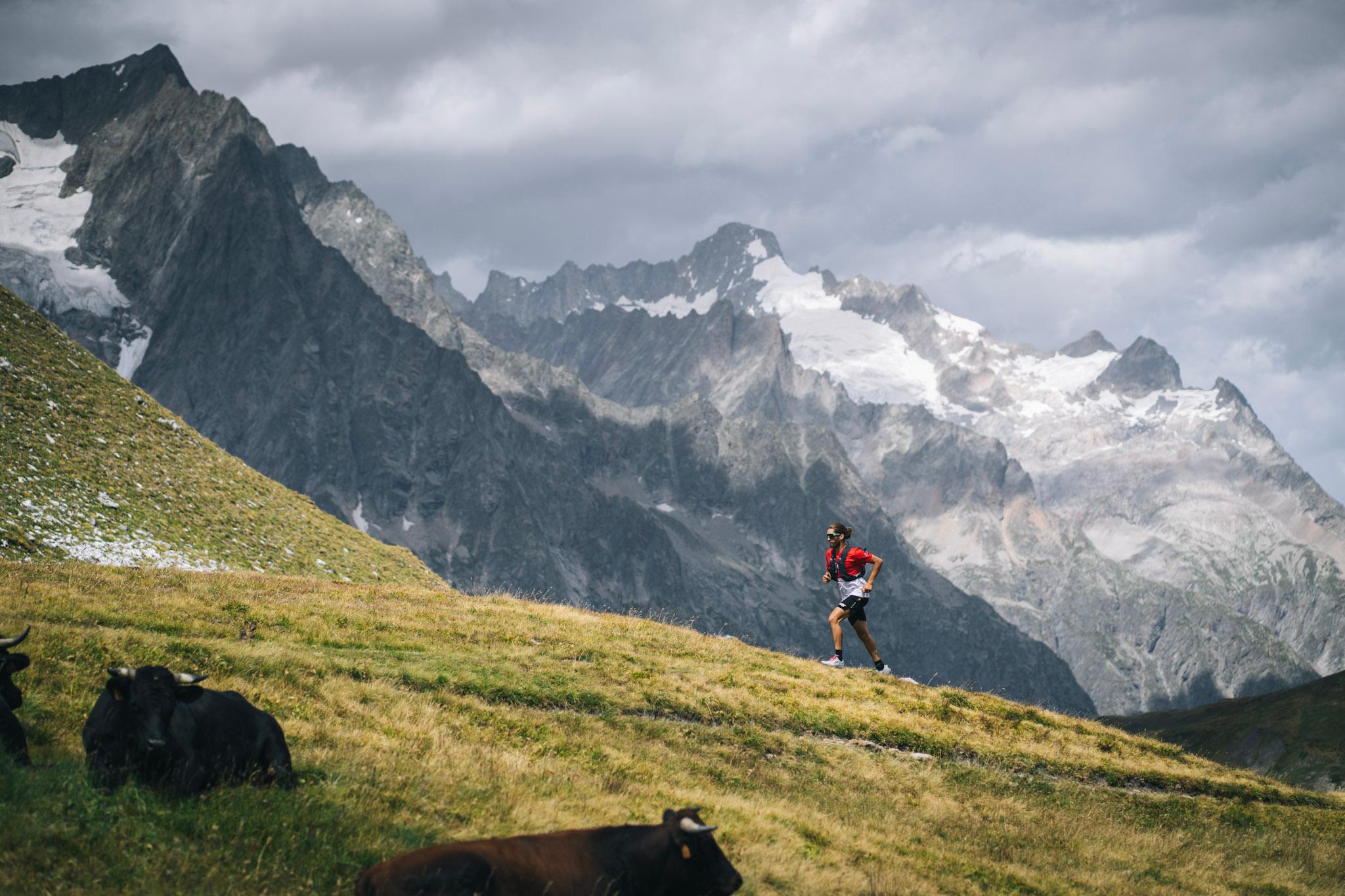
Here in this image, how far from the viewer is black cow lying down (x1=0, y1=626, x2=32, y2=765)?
39.9ft

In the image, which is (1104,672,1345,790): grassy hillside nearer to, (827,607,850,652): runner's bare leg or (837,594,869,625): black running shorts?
(827,607,850,652): runner's bare leg

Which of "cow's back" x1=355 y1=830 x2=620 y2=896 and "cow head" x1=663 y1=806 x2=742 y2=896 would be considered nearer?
"cow's back" x1=355 y1=830 x2=620 y2=896

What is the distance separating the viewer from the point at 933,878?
1496cm

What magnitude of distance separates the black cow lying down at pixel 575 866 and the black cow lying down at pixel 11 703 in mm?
5252

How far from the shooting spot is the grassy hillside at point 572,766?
37.1ft

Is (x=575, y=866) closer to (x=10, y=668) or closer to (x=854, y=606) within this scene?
(x=10, y=668)

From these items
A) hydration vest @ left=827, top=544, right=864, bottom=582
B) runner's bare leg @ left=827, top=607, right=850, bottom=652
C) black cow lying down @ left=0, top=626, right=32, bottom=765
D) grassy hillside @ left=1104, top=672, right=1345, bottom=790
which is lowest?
grassy hillside @ left=1104, top=672, right=1345, bottom=790

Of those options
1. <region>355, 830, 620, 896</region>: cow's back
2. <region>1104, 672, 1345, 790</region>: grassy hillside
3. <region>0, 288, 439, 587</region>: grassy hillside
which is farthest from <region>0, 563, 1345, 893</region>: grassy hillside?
<region>1104, 672, 1345, 790</region>: grassy hillside

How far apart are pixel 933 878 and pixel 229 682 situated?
12.1m

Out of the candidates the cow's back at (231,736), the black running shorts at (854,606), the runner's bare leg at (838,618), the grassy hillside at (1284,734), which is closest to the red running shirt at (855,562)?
the black running shorts at (854,606)

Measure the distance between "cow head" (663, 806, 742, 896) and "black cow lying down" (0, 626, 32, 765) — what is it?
8.10 m

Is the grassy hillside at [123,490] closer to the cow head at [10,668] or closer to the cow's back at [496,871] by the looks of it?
the cow head at [10,668]

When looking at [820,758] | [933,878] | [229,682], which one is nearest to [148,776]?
[229,682]

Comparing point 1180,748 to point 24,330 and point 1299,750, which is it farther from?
point 1299,750
